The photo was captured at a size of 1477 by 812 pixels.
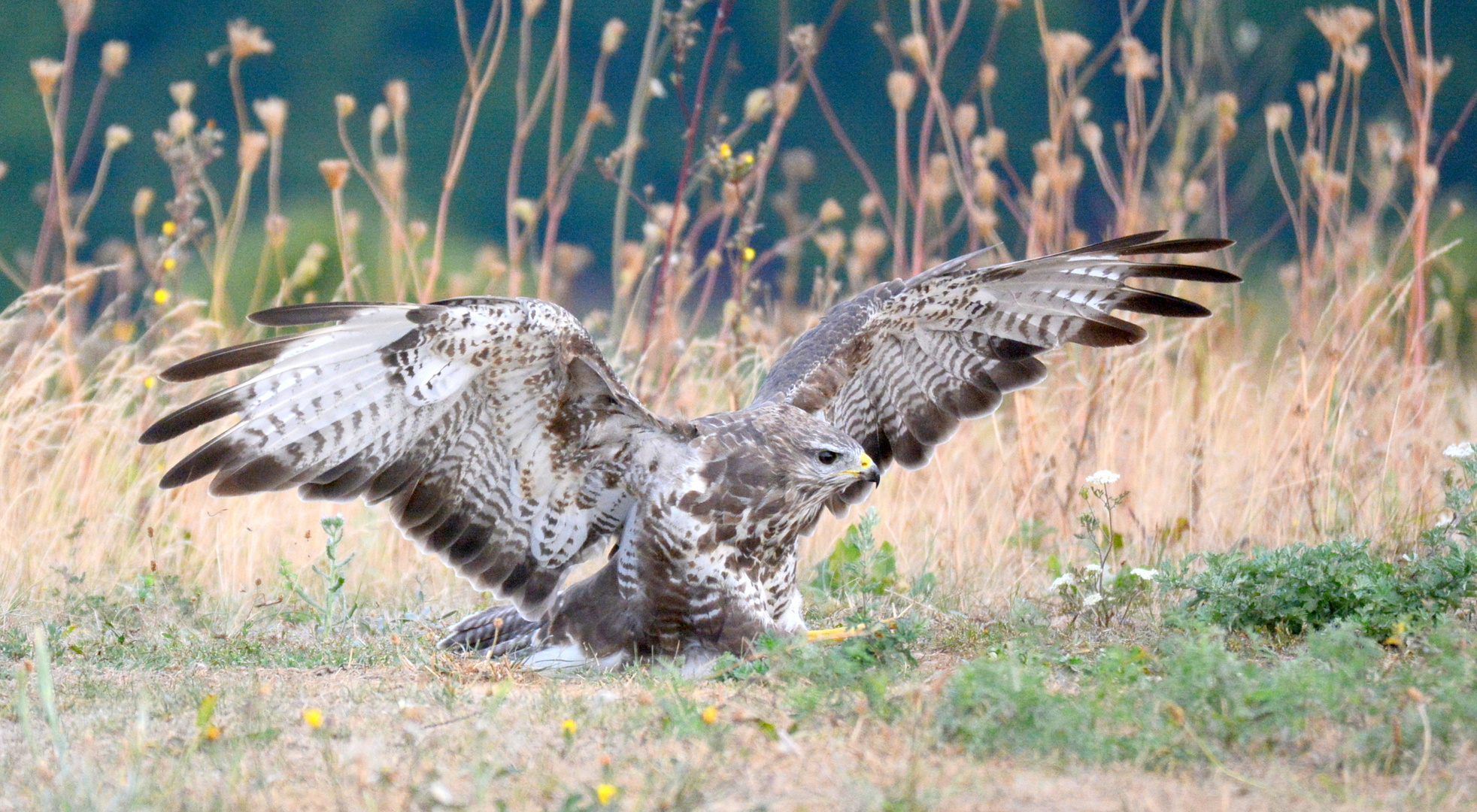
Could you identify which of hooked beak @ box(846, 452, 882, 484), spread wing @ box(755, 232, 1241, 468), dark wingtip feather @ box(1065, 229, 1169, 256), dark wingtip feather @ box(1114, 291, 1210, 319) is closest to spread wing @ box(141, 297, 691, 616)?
hooked beak @ box(846, 452, 882, 484)

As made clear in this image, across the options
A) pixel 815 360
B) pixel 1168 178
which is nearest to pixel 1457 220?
pixel 1168 178

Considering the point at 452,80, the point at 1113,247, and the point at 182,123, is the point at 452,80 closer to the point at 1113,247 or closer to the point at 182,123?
the point at 182,123

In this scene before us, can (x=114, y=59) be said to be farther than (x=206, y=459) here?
Yes

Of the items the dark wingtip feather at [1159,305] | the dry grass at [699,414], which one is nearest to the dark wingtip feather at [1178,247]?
the dark wingtip feather at [1159,305]

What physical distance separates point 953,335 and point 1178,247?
2.75ft

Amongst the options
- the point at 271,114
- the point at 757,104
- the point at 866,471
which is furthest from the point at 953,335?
the point at 271,114

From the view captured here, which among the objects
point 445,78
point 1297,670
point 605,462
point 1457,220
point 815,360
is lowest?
point 1297,670

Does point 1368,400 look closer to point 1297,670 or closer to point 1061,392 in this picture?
point 1061,392

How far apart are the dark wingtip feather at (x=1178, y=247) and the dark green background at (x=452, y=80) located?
12073mm

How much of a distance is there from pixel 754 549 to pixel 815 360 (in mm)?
724

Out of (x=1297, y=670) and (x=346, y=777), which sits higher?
(x=1297, y=670)

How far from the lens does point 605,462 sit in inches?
170

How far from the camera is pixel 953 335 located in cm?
500

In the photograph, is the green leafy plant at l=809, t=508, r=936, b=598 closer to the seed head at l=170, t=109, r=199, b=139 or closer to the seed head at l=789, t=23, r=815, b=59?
the seed head at l=789, t=23, r=815, b=59
